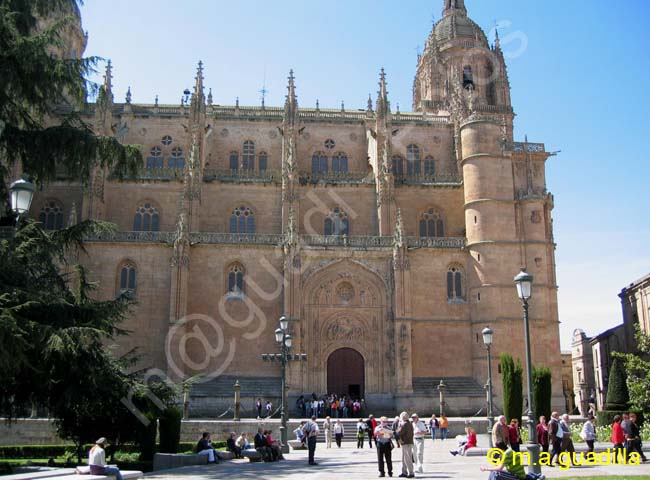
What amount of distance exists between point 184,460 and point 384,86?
31.3m

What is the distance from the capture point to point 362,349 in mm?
40562

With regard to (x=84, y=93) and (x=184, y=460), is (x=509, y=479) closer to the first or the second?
(x=184, y=460)

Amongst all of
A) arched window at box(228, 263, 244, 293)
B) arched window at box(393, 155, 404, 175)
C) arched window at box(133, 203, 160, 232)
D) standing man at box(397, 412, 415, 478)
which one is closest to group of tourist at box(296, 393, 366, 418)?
arched window at box(228, 263, 244, 293)

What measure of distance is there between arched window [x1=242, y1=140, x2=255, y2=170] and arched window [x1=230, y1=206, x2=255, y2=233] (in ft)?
13.2

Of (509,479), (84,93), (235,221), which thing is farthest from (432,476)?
(235,221)

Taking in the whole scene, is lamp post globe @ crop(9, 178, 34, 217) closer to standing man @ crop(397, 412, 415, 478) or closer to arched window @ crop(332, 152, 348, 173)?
standing man @ crop(397, 412, 415, 478)

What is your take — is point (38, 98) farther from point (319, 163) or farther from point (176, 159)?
point (319, 163)

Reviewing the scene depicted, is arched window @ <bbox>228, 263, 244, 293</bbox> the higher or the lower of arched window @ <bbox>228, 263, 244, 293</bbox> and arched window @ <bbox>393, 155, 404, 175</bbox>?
the lower

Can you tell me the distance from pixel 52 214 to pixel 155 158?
301 inches

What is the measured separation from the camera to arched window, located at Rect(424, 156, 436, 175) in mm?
47969

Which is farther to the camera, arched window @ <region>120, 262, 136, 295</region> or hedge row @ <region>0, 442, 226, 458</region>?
arched window @ <region>120, 262, 136, 295</region>

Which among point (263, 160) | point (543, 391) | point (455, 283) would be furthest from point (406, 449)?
point (263, 160)

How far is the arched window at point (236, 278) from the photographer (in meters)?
40.5

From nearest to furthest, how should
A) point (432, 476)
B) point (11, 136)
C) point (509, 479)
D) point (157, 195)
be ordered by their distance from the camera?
point (509, 479)
point (432, 476)
point (11, 136)
point (157, 195)
